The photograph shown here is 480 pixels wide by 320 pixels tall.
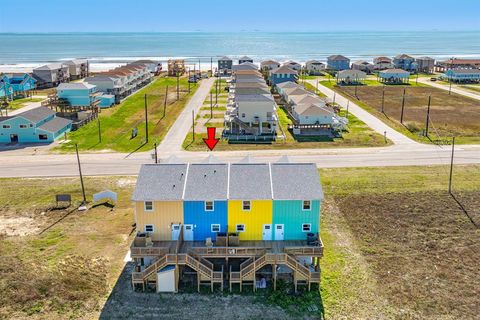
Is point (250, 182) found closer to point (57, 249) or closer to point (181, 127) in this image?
point (57, 249)

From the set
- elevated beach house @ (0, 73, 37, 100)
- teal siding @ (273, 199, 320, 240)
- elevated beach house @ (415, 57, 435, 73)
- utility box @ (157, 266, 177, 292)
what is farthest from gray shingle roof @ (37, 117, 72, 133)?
elevated beach house @ (415, 57, 435, 73)

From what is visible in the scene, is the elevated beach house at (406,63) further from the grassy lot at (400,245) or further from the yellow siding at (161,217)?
the yellow siding at (161,217)

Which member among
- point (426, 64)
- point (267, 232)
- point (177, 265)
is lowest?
point (177, 265)

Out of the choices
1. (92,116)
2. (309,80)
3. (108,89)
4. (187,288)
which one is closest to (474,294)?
(187,288)

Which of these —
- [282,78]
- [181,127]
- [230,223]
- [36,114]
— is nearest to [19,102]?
[36,114]

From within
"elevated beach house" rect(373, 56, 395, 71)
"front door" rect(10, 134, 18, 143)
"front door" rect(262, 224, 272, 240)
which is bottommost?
"front door" rect(262, 224, 272, 240)

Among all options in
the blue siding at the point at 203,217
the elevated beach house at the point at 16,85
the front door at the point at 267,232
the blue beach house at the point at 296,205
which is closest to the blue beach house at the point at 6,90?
the elevated beach house at the point at 16,85

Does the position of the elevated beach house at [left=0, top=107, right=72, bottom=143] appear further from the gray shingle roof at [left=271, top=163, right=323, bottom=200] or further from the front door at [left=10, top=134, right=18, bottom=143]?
the gray shingle roof at [left=271, top=163, right=323, bottom=200]
